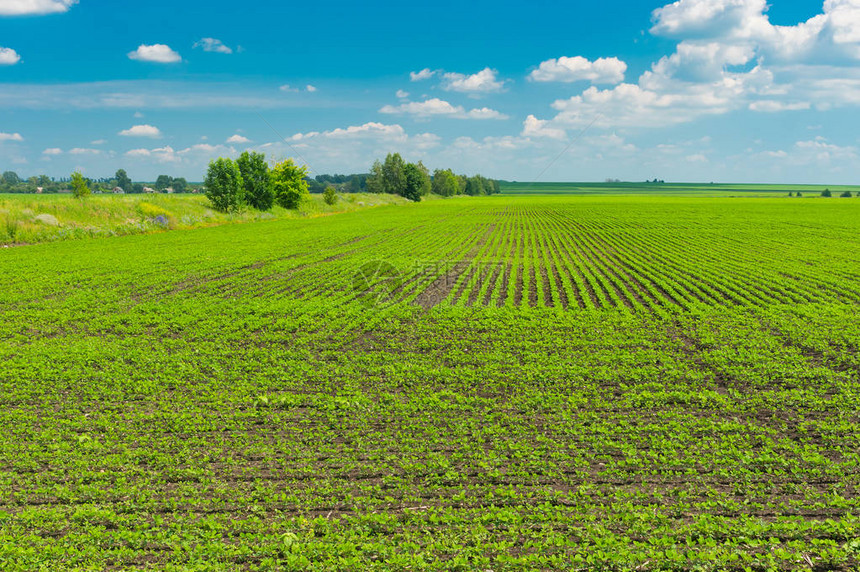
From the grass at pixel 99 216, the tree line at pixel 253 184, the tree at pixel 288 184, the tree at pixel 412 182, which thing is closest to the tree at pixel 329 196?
the tree line at pixel 253 184

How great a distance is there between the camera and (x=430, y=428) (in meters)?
8.95

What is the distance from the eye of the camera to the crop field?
607 cm

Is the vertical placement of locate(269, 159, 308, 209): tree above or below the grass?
above

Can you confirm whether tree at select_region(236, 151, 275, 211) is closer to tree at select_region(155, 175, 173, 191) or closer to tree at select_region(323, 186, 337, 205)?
tree at select_region(323, 186, 337, 205)

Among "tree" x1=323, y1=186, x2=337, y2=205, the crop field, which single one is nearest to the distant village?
"tree" x1=323, y1=186, x2=337, y2=205

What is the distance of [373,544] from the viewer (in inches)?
236

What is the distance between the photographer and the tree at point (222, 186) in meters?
60.1

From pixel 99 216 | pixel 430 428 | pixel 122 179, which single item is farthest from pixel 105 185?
pixel 430 428

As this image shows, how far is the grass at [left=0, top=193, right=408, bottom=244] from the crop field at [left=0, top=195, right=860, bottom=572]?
1785cm

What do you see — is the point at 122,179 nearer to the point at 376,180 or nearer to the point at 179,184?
the point at 179,184

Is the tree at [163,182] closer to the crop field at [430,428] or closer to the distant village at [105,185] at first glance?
the distant village at [105,185]

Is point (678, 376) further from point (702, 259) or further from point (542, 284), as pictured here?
point (702, 259)

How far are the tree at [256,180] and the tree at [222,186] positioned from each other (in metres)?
6.07

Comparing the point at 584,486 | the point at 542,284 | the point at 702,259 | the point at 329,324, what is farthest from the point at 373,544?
the point at 702,259
